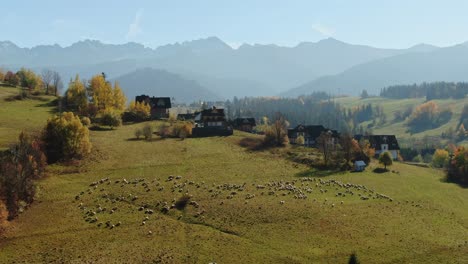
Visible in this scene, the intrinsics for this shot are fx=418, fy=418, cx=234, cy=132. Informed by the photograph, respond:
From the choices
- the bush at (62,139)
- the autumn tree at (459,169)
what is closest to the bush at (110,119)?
the bush at (62,139)

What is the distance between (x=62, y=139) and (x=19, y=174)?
64.0ft

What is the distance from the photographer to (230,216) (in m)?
55.1

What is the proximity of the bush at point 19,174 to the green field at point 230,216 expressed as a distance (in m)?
1.72

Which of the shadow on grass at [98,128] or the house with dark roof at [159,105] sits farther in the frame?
the house with dark roof at [159,105]

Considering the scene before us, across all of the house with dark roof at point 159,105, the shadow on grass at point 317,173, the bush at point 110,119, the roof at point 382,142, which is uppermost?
the house with dark roof at point 159,105

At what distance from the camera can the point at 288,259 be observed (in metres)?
44.9

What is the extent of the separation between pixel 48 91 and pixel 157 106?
138 ft

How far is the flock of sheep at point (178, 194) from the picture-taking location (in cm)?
5612

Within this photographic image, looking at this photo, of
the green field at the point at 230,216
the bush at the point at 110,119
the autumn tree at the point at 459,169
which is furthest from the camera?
the bush at the point at 110,119

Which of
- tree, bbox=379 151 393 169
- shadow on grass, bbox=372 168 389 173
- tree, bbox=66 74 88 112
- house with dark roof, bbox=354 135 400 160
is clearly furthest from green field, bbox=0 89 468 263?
house with dark roof, bbox=354 135 400 160

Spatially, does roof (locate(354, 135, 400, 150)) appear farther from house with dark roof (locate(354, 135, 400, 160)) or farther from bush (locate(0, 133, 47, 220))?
bush (locate(0, 133, 47, 220))

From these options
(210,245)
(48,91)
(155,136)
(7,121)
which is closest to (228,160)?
(155,136)

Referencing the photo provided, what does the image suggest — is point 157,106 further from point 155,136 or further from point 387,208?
point 387,208

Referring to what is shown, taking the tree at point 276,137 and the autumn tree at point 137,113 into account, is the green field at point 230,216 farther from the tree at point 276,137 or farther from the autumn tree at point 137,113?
the autumn tree at point 137,113
